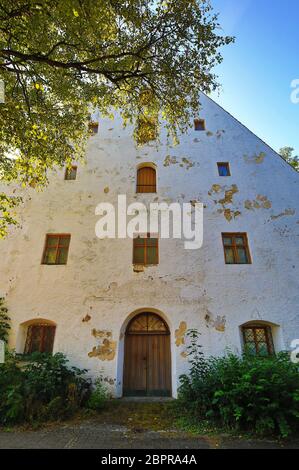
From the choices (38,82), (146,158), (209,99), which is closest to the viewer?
(38,82)

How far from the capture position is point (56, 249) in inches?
352

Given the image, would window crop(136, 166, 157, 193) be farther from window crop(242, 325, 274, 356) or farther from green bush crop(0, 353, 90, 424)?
green bush crop(0, 353, 90, 424)

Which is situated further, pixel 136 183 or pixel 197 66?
pixel 136 183

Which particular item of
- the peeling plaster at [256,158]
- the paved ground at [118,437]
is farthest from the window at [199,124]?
the paved ground at [118,437]

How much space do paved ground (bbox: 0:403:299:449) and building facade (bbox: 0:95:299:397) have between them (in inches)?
63.4

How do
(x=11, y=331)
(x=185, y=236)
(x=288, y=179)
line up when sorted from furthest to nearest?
(x=288, y=179) → (x=185, y=236) → (x=11, y=331)

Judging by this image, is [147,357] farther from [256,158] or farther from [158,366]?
[256,158]

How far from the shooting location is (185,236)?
8938 mm

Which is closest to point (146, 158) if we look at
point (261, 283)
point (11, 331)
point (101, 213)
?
point (101, 213)

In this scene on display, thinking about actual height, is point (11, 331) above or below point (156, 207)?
below

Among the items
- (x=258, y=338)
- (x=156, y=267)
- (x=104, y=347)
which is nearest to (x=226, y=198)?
(x=156, y=267)

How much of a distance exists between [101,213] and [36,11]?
591cm

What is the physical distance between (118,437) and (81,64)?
8.83 meters

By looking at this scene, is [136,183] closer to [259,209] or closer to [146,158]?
[146,158]
